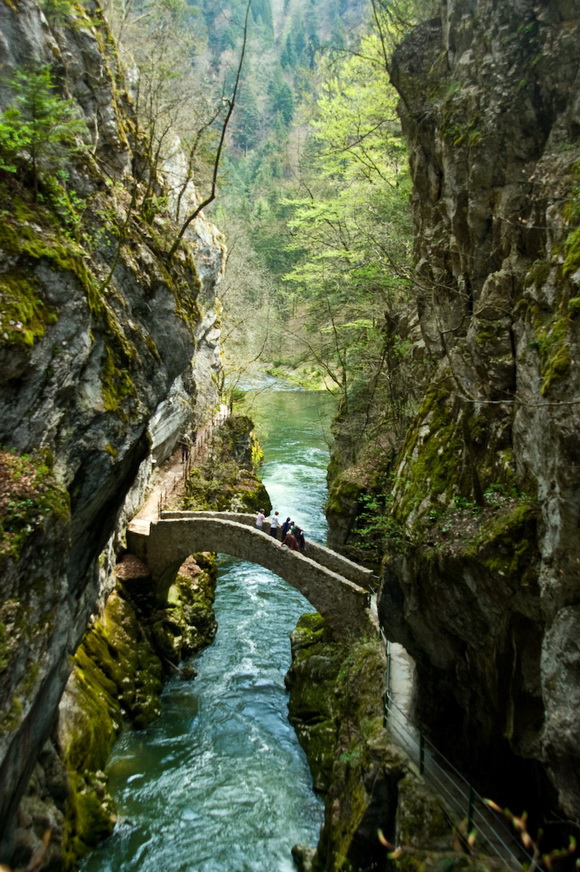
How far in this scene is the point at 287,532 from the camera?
51.0ft

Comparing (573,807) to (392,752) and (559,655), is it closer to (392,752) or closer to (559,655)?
(559,655)

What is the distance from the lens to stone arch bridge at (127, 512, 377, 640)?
43.6 ft

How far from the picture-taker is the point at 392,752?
28.5 ft

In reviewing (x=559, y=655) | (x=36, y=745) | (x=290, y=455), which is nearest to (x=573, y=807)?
(x=559, y=655)

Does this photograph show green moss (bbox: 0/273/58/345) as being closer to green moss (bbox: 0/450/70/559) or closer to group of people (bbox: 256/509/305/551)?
green moss (bbox: 0/450/70/559)

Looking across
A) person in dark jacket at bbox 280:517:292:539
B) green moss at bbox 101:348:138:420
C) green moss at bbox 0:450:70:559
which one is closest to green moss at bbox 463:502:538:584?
green moss at bbox 0:450:70:559

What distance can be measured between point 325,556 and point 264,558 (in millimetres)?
1718

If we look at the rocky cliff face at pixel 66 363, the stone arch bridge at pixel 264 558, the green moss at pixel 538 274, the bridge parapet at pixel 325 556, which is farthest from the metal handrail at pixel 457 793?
the green moss at pixel 538 274

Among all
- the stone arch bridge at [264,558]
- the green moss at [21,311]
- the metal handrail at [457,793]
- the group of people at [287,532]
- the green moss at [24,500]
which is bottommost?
the metal handrail at [457,793]

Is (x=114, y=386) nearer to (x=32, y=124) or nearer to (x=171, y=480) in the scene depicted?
(x=32, y=124)

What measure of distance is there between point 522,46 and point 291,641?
14.4 metres

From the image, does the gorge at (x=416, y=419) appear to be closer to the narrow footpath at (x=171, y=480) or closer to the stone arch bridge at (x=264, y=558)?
the stone arch bridge at (x=264, y=558)

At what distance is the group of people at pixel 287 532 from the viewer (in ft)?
48.6

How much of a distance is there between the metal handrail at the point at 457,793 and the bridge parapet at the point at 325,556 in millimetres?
4493
